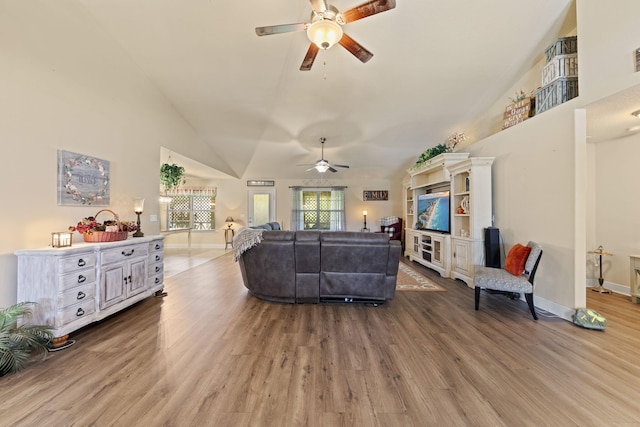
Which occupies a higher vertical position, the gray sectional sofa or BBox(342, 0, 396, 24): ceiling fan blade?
BBox(342, 0, 396, 24): ceiling fan blade

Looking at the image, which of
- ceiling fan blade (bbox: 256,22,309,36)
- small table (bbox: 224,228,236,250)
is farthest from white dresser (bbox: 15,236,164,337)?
small table (bbox: 224,228,236,250)

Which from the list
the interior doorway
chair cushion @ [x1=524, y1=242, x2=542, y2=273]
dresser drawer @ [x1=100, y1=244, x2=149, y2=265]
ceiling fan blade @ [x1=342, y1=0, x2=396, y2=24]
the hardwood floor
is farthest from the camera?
the interior doorway

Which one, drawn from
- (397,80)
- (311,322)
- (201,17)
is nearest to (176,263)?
(311,322)

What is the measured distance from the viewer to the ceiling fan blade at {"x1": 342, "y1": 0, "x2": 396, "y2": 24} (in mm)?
1991

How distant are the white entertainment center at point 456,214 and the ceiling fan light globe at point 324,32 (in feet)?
9.77

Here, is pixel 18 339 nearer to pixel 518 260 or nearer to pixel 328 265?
pixel 328 265

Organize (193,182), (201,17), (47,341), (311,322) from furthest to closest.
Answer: (193,182) → (201,17) → (311,322) → (47,341)

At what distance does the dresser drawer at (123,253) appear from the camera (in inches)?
106

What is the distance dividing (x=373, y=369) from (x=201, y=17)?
162 inches

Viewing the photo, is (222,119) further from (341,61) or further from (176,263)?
(176,263)

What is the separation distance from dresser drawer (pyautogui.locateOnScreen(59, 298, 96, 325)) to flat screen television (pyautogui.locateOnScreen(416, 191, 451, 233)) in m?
5.21

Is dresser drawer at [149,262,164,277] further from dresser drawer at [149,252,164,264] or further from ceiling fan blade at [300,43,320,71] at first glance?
ceiling fan blade at [300,43,320,71]

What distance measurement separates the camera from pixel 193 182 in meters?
9.02

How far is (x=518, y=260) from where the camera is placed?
10.2 feet
